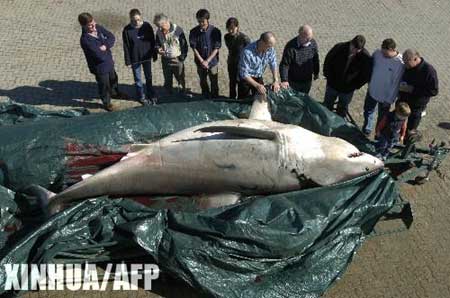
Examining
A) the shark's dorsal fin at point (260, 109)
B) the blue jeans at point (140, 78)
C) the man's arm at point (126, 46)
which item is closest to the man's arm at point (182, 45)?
the blue jeans at point (140, 78)

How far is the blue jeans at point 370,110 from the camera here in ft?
25.9

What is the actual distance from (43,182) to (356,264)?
4443mm

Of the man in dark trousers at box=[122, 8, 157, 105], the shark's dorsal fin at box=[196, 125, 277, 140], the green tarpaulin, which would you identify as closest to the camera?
the green tarpaulin

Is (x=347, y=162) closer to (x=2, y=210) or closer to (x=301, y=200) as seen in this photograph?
(x=301, y=200)

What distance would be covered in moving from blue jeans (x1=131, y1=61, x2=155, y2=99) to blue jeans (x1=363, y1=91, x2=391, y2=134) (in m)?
4.09

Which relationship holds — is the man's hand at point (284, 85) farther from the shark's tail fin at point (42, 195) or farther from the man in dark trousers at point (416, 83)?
the shark's tail fin at point (42, 195)

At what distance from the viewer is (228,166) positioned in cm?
596

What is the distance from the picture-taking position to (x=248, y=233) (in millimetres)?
5477

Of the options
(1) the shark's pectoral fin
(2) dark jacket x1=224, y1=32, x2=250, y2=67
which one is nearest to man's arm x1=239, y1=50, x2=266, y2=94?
(2) dark jacket x1=224, y1=32, x2=250, y2=67

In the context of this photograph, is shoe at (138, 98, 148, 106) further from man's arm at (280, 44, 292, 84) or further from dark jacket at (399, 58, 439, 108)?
dark jacket at (399, 58, 439, 108)

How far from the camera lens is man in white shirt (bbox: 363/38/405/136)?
285 inches

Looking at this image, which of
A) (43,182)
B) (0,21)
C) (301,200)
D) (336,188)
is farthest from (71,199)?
(0,21)

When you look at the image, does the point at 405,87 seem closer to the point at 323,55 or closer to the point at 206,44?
the point at 206,44

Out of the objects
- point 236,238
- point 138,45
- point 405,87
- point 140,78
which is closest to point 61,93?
point 140,78
